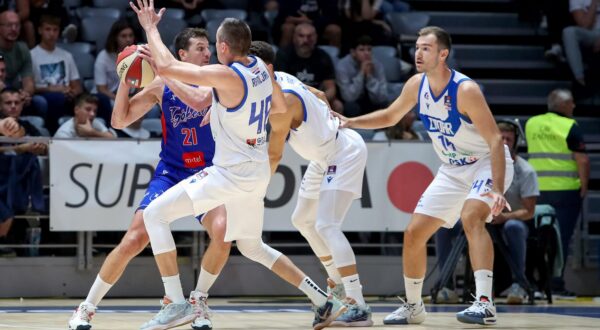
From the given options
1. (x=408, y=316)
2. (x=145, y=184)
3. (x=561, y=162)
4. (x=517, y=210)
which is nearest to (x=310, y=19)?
→ (x=561, y=162)

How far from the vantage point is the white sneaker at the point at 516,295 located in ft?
32.9

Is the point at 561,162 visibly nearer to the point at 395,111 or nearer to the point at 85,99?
the point at 395,111

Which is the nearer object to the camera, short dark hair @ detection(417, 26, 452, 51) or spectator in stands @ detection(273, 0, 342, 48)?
short dark hair @ detection(417, 26, 452, 51)

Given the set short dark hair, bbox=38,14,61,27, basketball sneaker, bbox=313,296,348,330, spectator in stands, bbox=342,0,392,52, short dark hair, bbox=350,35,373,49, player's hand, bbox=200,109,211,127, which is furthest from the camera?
spectator in stands, bbox=342,0,392,52

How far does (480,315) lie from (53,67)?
574 centimetres

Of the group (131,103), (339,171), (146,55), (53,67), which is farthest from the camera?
(53,67)

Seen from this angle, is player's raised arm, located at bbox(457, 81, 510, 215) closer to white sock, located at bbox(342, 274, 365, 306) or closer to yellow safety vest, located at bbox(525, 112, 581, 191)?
white sock, located at bbox(342, 274, 365, 306)

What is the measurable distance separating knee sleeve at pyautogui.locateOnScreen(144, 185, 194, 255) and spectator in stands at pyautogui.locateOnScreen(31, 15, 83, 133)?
486 centimetres

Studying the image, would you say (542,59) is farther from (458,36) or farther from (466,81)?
(466,81)

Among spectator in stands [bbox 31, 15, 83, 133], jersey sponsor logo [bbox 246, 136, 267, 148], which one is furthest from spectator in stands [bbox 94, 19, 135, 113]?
jersey sponsor logo [bbox 246, 136, 267, 148]

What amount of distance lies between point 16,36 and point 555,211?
17.4ft

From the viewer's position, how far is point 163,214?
262 inches

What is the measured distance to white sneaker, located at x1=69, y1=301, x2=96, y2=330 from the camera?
670 centimetres

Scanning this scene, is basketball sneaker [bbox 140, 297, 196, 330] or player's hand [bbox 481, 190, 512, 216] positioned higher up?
player's hand [bbox 481, 190, 512, 216]
